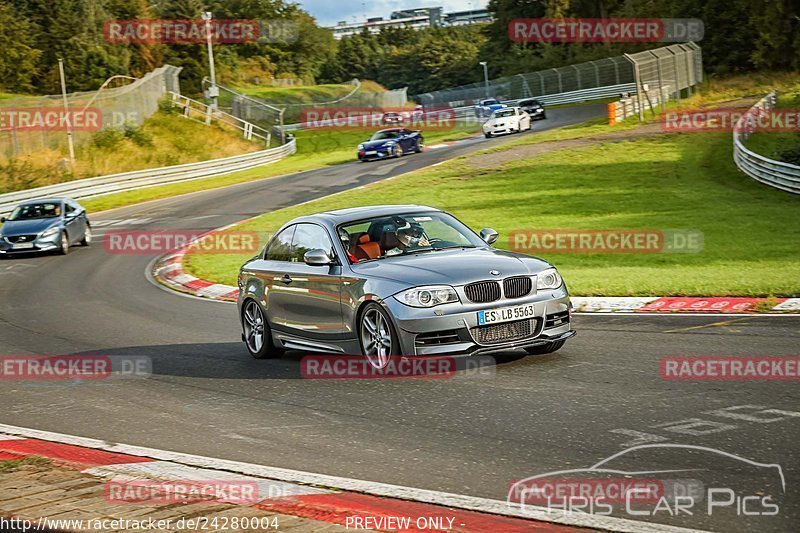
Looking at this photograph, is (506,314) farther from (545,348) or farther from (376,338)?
(376,338)

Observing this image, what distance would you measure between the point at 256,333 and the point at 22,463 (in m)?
5.29

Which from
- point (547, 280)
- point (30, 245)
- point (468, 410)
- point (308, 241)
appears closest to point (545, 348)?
point (547, 280)

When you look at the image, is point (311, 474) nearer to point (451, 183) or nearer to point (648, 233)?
point (648, 233)

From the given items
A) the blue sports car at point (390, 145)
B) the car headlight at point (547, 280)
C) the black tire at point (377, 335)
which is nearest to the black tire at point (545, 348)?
the car headlight at point (547, 280)

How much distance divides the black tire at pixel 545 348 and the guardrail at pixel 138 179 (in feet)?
103

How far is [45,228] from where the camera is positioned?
28672 mm

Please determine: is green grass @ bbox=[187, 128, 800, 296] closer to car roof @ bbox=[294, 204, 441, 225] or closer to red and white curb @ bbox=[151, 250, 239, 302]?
red and white curb @ bbox=[151, 250, 239, 302]

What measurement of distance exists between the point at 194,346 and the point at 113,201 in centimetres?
3095

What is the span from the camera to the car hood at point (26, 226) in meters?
28.6

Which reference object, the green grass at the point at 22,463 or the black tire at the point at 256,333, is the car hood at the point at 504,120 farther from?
the green grass at the point at 22,463

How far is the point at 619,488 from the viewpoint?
5965 millimetres

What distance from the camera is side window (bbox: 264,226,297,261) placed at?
1214 centimetres

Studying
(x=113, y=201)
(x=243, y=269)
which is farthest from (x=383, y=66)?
(x=243, y=269)

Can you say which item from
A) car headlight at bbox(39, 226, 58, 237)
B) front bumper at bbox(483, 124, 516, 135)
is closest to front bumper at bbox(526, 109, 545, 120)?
front bumper at bbox(483, 124, 516, 135)
